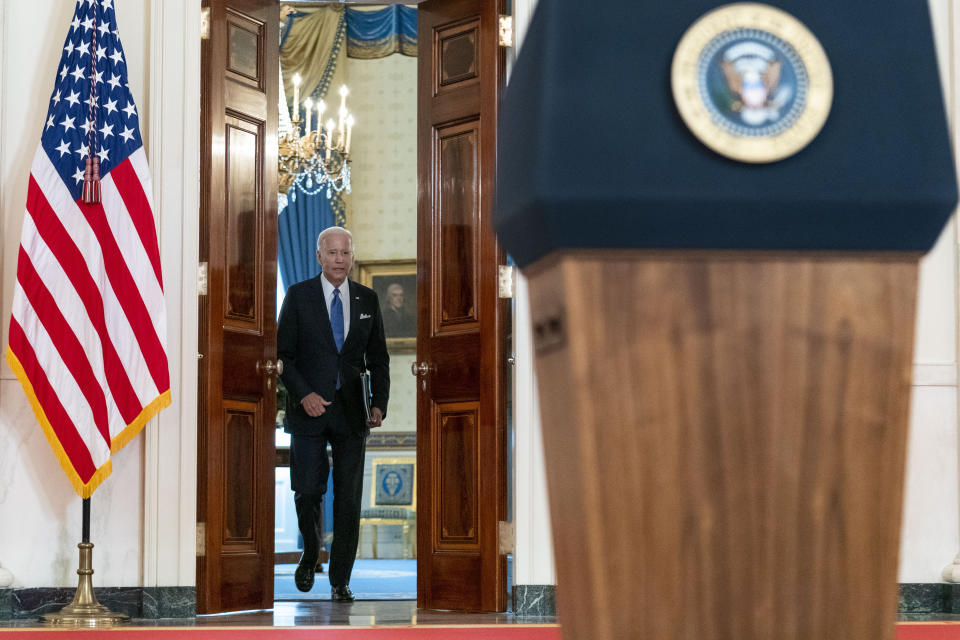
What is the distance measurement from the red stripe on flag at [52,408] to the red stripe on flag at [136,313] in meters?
0.37

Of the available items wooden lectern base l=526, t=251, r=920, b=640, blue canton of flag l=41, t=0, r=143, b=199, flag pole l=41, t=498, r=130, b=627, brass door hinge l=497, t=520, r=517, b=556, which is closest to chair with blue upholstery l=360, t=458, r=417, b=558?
brass door hinge l=497, t=520, r=517, b=556

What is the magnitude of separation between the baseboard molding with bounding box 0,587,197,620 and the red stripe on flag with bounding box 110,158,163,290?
1.25 meters

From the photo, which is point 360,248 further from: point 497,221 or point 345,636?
point 497,221

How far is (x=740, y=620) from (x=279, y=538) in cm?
941

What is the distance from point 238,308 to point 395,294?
18.8 ft

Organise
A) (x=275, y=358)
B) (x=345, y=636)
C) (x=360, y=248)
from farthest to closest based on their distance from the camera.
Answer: (x=360, y=248)
(x=275, y=358)
(x=345, y=636)

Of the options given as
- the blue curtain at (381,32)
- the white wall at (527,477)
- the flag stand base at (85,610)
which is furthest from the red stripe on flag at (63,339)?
the blue curtain at (381,32)

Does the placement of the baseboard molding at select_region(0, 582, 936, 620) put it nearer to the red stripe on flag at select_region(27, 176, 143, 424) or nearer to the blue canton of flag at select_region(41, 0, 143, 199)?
the red stripe on flag at select_region(27, 176, 143, 424)

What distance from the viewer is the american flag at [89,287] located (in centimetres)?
478

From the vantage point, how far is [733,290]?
139cm

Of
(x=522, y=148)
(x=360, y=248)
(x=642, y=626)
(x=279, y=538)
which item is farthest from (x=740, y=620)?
(x=360, y=248)

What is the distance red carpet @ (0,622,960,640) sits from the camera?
3789 mm

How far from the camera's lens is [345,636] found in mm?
3840

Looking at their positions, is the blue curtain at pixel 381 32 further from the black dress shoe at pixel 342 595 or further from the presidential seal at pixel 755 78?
the presidential seal at pixel 755 78
